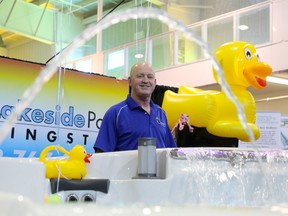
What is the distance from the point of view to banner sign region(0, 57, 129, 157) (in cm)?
380

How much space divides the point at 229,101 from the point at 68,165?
2387 mm

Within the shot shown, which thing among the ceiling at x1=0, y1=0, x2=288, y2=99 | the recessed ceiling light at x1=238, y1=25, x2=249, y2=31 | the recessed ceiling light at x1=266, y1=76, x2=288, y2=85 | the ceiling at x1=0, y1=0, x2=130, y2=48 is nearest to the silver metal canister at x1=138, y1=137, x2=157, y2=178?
the recessed ceiling light at x1=266, y1=76, x2=288, y2=85

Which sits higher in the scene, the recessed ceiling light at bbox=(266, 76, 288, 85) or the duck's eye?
the recessed ceiling light at bbox=(266, 76, 288, 85)

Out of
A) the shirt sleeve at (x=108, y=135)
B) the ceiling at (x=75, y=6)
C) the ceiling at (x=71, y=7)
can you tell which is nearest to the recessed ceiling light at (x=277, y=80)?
the ceiling at (x=71, y=7)

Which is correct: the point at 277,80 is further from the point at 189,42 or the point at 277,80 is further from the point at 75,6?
the point at 75,6

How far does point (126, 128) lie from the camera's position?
7.52 ft

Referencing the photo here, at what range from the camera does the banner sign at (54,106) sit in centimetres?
380

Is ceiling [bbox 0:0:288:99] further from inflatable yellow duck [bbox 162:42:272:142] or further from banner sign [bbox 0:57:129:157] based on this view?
banner sign [bbox 0:57:129:157]

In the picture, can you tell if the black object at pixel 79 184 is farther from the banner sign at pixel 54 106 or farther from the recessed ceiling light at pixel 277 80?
the recessed ceiling light at pixel 277 80

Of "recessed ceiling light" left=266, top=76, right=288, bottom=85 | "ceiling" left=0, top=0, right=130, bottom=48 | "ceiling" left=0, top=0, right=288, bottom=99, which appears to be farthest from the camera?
"ceiling" left=0, top=0, right=130, bottom=48

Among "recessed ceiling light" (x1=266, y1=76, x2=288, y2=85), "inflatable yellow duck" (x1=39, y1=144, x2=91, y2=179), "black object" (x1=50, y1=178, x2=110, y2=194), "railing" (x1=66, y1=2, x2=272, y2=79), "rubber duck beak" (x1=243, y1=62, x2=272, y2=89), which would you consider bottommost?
"black object" (x1=50, y1=178, x2=110, y2=194)

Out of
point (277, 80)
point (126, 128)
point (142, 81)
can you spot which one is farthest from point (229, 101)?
point (277, 80)

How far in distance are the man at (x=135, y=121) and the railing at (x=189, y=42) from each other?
3825mm

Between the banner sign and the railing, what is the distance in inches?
84.3
